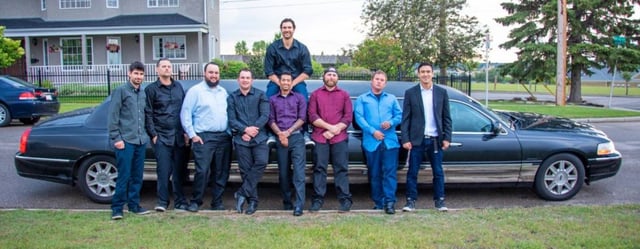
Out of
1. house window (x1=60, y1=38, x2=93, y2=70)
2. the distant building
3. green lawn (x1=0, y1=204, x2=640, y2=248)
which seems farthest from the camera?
house window (x1=60, y1=38, x2=93, y2=70)

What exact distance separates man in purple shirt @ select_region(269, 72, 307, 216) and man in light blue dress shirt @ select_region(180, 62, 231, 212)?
0.55 metres

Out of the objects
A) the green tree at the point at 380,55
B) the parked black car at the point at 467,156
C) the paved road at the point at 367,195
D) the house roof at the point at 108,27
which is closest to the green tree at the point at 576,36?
the green tree at the point at 380,55

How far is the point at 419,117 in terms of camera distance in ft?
19.2

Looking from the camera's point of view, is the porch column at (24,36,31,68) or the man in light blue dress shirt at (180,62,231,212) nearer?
the man in light blue dress shirt at (180,62,231,212)

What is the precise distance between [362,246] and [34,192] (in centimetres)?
508

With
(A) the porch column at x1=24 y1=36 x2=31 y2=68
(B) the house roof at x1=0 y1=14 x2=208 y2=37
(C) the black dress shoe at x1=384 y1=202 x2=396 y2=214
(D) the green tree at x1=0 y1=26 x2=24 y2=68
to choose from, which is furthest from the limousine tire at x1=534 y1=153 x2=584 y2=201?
(A) the porch column at x1=24 y1=36 x2=31 y2=68

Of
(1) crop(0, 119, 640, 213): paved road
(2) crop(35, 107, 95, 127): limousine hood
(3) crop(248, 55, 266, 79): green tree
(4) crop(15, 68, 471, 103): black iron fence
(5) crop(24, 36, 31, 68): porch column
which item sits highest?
(5) crop(24, 36, 31, 68): porch column

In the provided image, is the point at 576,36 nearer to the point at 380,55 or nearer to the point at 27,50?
the point at 380,55

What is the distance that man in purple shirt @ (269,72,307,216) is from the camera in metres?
5.81

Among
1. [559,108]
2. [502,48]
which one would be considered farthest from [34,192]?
[502,48]

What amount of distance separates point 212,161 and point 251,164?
494 mm

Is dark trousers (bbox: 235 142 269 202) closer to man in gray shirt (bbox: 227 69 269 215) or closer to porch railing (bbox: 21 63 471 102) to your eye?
man in gray shirt (bbox: 227 69 269 215)

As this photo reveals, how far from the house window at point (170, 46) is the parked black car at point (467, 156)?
23412 millimetres

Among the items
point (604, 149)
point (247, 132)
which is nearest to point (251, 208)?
point (247, 132)
